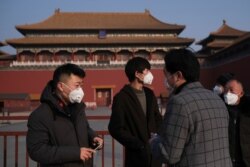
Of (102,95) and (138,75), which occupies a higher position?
(138,75)

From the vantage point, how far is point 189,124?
1.78m

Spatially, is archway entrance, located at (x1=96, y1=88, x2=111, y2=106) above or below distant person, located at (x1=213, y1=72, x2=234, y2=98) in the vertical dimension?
below

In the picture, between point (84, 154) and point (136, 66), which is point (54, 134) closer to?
point (84, 154)

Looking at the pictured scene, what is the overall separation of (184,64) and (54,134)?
0.88m

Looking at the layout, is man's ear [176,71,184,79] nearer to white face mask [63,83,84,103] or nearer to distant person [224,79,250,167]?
white face mask [63,83,84,103]

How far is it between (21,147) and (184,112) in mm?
6272

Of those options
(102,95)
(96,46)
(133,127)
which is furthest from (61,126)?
(96,46)

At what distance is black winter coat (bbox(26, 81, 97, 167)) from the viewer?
203 cm

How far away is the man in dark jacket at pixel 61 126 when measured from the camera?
2.03m

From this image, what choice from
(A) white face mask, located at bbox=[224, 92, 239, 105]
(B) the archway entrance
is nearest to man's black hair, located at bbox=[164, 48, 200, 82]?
(A) white face mask, located at bbox=[224, 92, 239, 105]

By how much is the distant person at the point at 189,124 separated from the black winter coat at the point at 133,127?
0.67m

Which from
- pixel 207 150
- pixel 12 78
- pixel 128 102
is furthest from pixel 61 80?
pixel 12 78

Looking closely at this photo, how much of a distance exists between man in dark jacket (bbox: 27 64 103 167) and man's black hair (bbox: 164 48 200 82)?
630 mm

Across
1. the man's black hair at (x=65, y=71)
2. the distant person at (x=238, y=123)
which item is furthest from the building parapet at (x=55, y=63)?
the man's black hair at (x=65, y=71)
